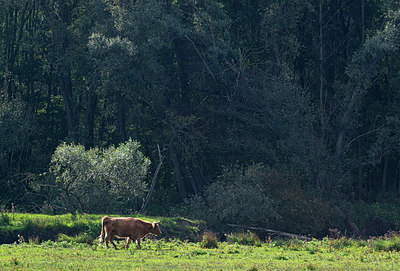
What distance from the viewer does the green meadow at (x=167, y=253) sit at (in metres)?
17.1

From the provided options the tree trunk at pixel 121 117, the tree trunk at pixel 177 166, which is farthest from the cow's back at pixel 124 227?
the tree trunk at pixel 121 117

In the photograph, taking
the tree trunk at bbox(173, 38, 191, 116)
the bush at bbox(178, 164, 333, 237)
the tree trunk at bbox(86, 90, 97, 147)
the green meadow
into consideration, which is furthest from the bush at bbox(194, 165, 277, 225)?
the tree trunk at bbox(86, 90, 97, 147)

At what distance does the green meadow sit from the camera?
1706cm

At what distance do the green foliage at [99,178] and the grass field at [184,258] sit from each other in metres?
8.91

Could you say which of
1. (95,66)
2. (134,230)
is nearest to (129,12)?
(95,66)

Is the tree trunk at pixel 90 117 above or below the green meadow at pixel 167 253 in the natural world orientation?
above

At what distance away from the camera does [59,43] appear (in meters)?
47.9

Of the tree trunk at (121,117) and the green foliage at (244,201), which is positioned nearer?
the green foliage at (244,201)

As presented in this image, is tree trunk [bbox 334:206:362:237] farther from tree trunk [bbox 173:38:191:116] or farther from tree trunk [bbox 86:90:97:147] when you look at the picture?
tree trunk [bbox 86:90:97:147]

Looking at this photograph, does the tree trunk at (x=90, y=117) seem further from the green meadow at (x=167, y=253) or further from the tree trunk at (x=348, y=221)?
the green meadow at (x=167, y=253)

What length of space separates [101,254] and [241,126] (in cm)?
2551

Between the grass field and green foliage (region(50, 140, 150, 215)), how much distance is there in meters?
8.91

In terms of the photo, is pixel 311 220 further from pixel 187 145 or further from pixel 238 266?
pixel 238 266

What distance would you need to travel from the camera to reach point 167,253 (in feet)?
67.2
